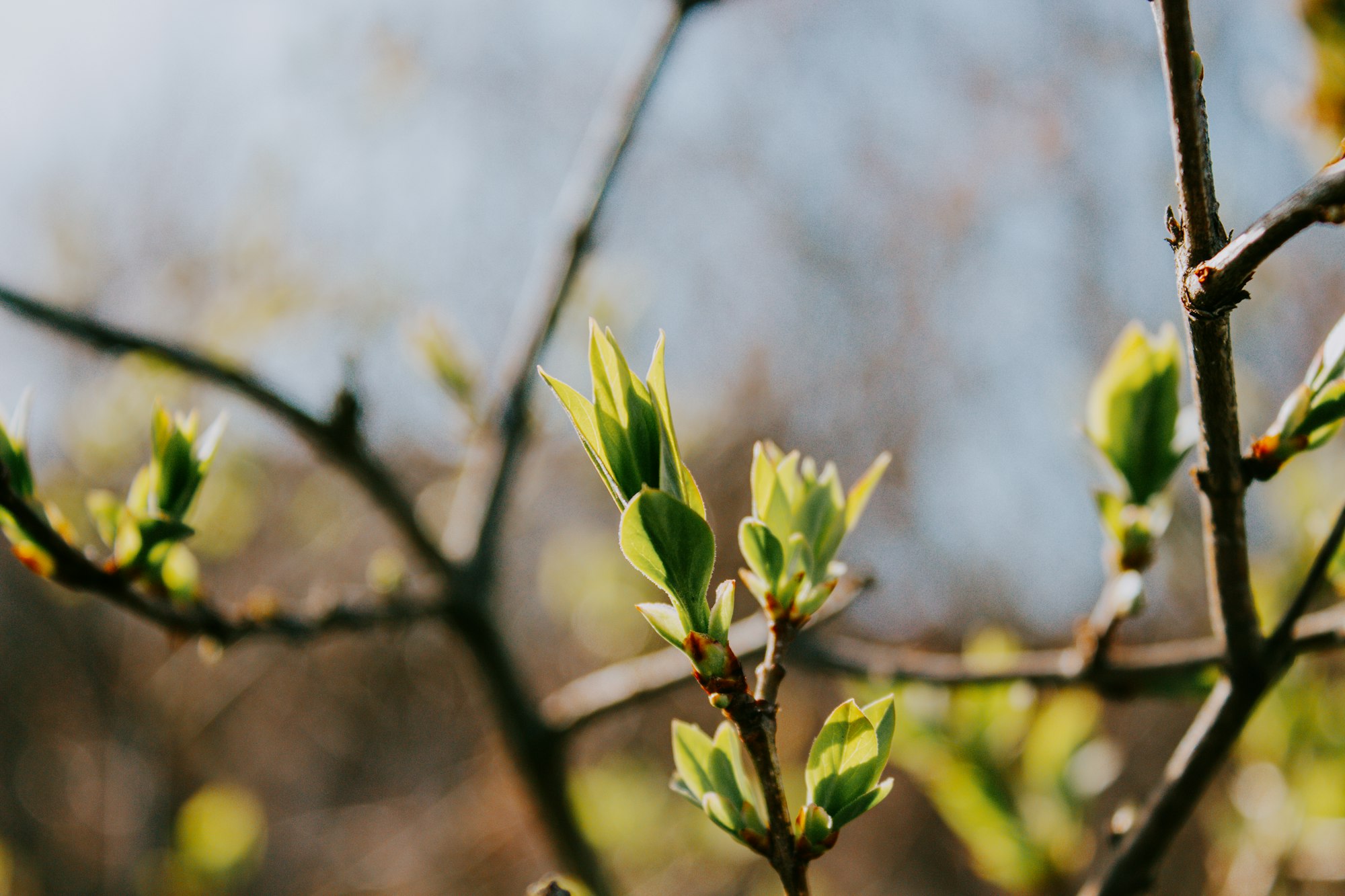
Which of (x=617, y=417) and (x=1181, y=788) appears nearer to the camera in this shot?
(x=617, y=417)

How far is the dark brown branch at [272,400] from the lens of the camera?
569 mm

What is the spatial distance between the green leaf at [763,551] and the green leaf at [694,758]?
77 millimetres

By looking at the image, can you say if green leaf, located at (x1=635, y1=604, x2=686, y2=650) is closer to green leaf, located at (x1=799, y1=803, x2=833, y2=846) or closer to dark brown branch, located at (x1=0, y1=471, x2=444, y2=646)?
green leaf, located at (x1=799, y1=803, x2=833, y2=846)

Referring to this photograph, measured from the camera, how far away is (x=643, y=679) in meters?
0.79

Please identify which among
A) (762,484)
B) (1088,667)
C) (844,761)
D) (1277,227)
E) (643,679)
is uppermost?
(1277,227)

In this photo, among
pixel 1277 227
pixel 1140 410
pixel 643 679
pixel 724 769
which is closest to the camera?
pixel 1277 227

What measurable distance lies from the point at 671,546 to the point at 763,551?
0.05m

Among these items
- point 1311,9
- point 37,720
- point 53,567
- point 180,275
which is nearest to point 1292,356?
point 1311,9

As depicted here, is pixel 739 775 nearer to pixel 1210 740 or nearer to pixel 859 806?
pixel 859 806

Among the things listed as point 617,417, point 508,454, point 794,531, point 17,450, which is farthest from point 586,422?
point 508,454

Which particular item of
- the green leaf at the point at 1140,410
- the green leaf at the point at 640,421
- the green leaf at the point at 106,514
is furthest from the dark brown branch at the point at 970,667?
the green leaf at the point at 106,514

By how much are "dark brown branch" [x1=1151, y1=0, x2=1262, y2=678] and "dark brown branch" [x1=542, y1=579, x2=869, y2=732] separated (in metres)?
0.21

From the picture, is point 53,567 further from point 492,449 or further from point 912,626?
point 912,626

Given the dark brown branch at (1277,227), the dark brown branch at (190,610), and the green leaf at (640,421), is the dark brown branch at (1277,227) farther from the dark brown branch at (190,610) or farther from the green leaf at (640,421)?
the dark brown branch at (190,610)
